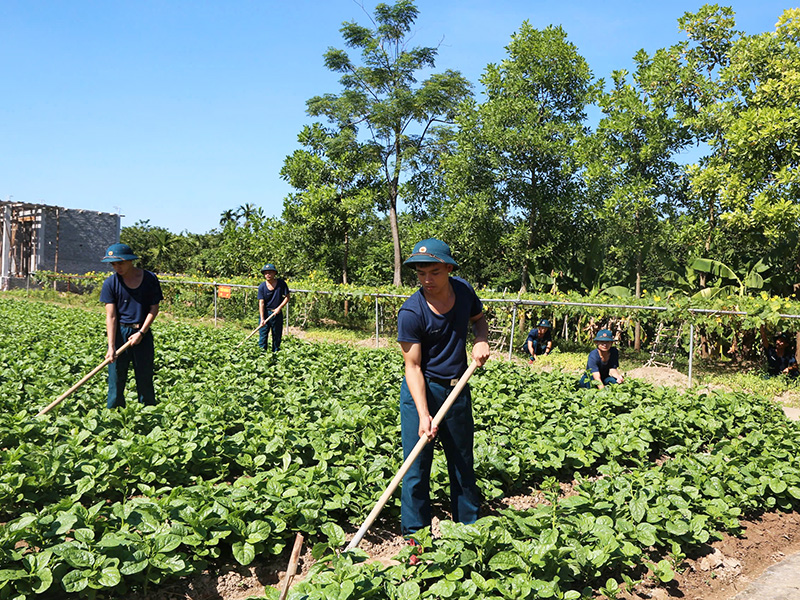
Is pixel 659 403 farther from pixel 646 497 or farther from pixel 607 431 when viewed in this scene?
pixel 646 497

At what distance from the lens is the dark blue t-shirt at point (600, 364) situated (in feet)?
27.5

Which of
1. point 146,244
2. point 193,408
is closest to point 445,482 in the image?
point 193,408

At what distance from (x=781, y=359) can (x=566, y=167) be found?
8.85 metres

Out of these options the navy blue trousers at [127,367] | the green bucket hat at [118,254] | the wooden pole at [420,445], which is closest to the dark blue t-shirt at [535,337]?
the navy blue trousers at [127,367]

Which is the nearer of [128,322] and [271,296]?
[128,322]

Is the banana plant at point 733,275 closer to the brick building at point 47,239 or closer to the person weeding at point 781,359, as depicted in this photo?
the person weeding at point 781,359

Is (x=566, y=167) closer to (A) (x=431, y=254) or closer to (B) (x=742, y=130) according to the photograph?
(B) (x=742, y=130)

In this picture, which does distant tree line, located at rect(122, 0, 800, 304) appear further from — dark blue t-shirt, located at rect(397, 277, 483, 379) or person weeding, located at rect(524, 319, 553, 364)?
dark blue t-shirt, located at rect(397, 277, 483, 379)

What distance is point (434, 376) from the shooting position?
12.9 feet

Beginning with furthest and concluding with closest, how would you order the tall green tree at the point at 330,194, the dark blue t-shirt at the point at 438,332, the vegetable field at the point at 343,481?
the tall green tree at the point at 330,194 → the dark blue t-shirt at the point at 438,332 → the vegetable field at the point at 343,481

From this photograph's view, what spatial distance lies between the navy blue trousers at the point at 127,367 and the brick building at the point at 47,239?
30.3m

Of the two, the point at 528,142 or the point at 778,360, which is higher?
the point at 528,142

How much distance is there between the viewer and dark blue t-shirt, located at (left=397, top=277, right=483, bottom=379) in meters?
Result: 3.85

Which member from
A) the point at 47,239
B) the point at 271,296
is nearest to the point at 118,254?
the point at 271,296
